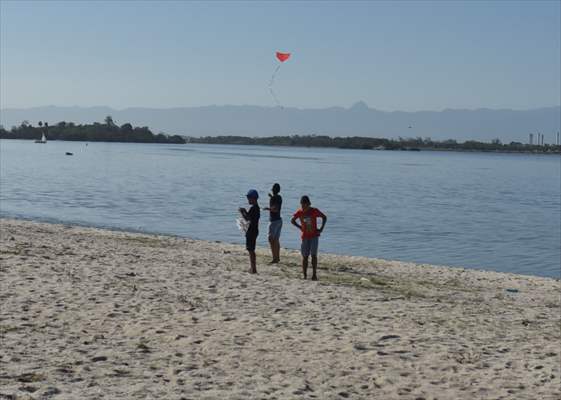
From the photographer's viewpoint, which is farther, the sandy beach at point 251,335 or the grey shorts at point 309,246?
the grey shorts at point 309,246

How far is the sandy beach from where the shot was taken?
7.33m

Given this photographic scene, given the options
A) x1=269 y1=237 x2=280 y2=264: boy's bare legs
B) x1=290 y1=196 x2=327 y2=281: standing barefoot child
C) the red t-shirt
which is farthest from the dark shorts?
x1=269 y1=237 x2=280 y2=264: boy's bare legs

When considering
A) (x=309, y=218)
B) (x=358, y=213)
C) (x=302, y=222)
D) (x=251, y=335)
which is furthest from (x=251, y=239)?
(x=358, y=213)

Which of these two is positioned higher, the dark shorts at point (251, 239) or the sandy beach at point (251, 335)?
the dark shorts at point (251, 239)

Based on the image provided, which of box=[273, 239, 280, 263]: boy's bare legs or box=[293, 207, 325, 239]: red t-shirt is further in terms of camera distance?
box=[273, 239, 280, 263]: boy's bare legs

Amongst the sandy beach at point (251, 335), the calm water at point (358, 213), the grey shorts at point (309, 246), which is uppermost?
the grey shorts at point (309, 246)

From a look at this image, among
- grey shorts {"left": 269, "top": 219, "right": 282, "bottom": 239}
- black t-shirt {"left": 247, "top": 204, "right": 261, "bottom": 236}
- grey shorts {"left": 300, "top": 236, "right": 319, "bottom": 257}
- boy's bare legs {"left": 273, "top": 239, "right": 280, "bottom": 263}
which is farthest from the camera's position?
boy's bare legs {"left": 273, "top": 239, "right": 280, "bottom": 263}

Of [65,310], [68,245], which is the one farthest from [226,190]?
[65,310]

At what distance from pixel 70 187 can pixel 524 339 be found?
155 ft

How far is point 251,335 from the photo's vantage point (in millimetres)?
9250

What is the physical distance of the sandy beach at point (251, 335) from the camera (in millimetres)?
7332

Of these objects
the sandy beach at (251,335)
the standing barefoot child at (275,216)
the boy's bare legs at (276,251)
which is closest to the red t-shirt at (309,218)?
the sandy beach at (251,335)

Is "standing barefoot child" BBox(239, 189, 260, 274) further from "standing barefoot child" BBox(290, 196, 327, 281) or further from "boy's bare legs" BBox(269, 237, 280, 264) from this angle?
"boy's bare legs" BBox(269, 237, 280, 264)

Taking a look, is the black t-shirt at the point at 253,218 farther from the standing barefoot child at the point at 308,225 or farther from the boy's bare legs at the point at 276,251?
the boy's bare legs at the point at 276,251
